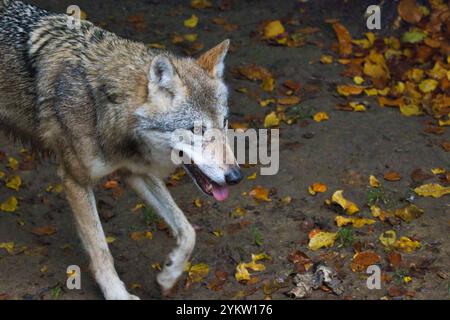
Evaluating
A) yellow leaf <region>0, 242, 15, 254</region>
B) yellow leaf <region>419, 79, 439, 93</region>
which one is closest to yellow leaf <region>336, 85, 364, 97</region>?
yellow leaf <region>419, 79, 439, 93</region>

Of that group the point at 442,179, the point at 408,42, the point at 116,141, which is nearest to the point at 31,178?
the point at 116,141

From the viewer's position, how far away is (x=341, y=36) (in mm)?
9398

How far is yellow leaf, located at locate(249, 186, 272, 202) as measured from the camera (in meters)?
6.93

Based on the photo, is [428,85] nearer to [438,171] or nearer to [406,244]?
[438,171]

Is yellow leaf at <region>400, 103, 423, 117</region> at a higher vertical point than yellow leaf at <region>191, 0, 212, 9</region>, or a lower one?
lower

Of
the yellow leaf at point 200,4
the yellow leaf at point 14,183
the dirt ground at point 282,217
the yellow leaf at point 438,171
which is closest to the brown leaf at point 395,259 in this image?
the dirt ground at point 282,217

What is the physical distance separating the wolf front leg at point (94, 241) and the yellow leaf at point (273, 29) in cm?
449

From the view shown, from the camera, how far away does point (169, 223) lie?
598 cm

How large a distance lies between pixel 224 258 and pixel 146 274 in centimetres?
64

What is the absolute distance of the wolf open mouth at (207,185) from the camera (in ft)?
17.3

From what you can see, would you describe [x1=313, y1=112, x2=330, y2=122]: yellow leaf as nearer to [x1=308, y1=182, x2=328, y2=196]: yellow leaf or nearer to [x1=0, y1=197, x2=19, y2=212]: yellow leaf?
[x1=308, y1=182, x2=328, y2=196]: yellow leaf

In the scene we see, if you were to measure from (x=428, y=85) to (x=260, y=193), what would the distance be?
102 inches

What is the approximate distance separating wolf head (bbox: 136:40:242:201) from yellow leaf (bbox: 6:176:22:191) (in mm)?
2351

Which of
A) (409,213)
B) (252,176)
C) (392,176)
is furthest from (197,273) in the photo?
(392,176)
